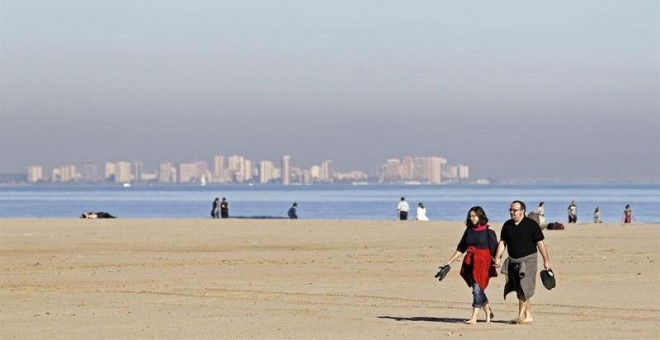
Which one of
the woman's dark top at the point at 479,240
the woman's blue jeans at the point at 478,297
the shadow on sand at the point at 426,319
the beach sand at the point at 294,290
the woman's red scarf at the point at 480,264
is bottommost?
the shadow on sand at the point at 426,319

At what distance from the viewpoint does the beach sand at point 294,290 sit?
1505 centimetres

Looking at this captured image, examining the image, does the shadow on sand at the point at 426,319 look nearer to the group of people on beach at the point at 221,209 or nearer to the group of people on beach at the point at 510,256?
the group of people on beach at the point at 510,256

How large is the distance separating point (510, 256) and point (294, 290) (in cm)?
593

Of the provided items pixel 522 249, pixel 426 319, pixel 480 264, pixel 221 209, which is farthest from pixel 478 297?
pixel 221 209

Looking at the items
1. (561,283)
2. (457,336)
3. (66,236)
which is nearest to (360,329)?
(457,336)

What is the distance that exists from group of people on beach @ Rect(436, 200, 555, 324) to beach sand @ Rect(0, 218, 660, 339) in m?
0.36

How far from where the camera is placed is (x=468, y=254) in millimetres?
15375

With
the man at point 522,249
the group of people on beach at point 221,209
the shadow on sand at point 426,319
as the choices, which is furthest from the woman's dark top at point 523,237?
the group of people on beach at point 221,209

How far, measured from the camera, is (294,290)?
20.3m

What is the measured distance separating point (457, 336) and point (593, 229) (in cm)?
3287

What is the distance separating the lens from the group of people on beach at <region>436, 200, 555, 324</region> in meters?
15.0

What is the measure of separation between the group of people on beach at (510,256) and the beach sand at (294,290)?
364mm

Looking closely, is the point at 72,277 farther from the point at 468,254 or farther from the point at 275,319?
the point at 468,254

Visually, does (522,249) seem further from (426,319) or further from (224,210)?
(224,210)
